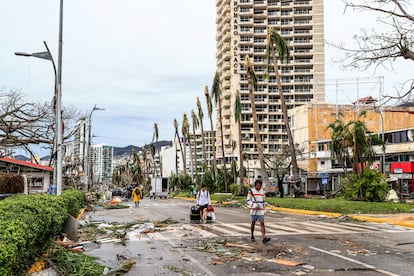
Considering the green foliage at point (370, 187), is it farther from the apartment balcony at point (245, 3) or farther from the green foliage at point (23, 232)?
the apartment balcony at point (245, 3)

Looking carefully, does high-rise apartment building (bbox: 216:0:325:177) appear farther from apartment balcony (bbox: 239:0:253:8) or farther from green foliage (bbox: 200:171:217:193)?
green foliage (bbox: 200:171:217:193)

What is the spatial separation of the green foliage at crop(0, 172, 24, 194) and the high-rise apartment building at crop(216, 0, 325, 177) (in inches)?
3259

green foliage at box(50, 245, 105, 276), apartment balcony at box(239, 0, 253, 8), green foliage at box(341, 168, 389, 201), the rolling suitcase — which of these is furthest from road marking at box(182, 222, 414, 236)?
apartment balcony at box(239, 0, 253, 8)

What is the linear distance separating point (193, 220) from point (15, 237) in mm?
Result: 15027

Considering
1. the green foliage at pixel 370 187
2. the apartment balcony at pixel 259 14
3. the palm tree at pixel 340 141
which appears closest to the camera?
the green foliage at pixel 370 187

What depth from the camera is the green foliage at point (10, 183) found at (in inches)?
729

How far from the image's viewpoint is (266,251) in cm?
1129

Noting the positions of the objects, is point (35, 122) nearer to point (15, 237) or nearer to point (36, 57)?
point (36, 57)

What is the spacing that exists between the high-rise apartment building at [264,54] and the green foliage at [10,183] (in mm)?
82786

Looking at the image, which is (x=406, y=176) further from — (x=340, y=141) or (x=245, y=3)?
(x=245, y=3)

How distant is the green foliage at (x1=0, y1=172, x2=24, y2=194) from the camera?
60.8ft

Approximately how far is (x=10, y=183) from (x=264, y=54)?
289 feet

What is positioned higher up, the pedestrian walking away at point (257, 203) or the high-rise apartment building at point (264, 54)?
the high-rise apartment building at point (264, 54)

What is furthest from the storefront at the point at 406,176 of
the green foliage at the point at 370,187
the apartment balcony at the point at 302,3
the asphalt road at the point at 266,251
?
the apartment balcony at the point at 302,3
